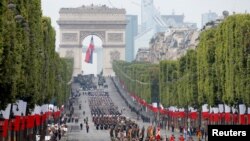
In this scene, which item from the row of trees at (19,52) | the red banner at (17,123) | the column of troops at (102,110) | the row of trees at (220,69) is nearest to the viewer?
the row of trees at (19,52)

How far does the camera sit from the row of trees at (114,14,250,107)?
70.6 m

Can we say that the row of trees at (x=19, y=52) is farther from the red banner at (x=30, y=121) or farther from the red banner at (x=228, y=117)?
the red banner at (x=228, y=117)

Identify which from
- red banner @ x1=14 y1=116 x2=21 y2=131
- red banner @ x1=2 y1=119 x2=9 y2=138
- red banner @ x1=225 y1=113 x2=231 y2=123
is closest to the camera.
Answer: red banner @ x1=2 y1=119 x2=9 y2=138

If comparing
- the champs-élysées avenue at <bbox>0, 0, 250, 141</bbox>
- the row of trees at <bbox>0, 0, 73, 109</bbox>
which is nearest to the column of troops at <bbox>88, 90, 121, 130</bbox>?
the champs-élysées avenue at <bbox>0, 0, 250, 141</bbox>

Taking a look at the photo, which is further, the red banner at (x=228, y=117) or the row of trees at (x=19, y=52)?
the red banner at (x=228, y=117)

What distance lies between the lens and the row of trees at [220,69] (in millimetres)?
70625

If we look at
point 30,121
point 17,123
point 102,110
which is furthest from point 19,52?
point 102,110

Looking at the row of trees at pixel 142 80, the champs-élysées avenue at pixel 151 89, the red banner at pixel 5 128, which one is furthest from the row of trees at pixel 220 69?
the row of trees at pixel 142 80

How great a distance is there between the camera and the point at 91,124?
124312 mm

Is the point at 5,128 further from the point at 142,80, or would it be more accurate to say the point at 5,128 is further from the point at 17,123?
the point at 142,80

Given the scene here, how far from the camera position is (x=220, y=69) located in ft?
262

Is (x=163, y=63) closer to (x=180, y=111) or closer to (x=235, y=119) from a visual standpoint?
(x=180, y=111)

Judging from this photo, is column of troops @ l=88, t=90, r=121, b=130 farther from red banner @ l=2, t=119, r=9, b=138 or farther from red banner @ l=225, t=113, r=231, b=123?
red banner @ l=2, t=119, r=9, b=138

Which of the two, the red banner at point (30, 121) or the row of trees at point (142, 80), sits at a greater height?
the row of trees at point (142, 80)
